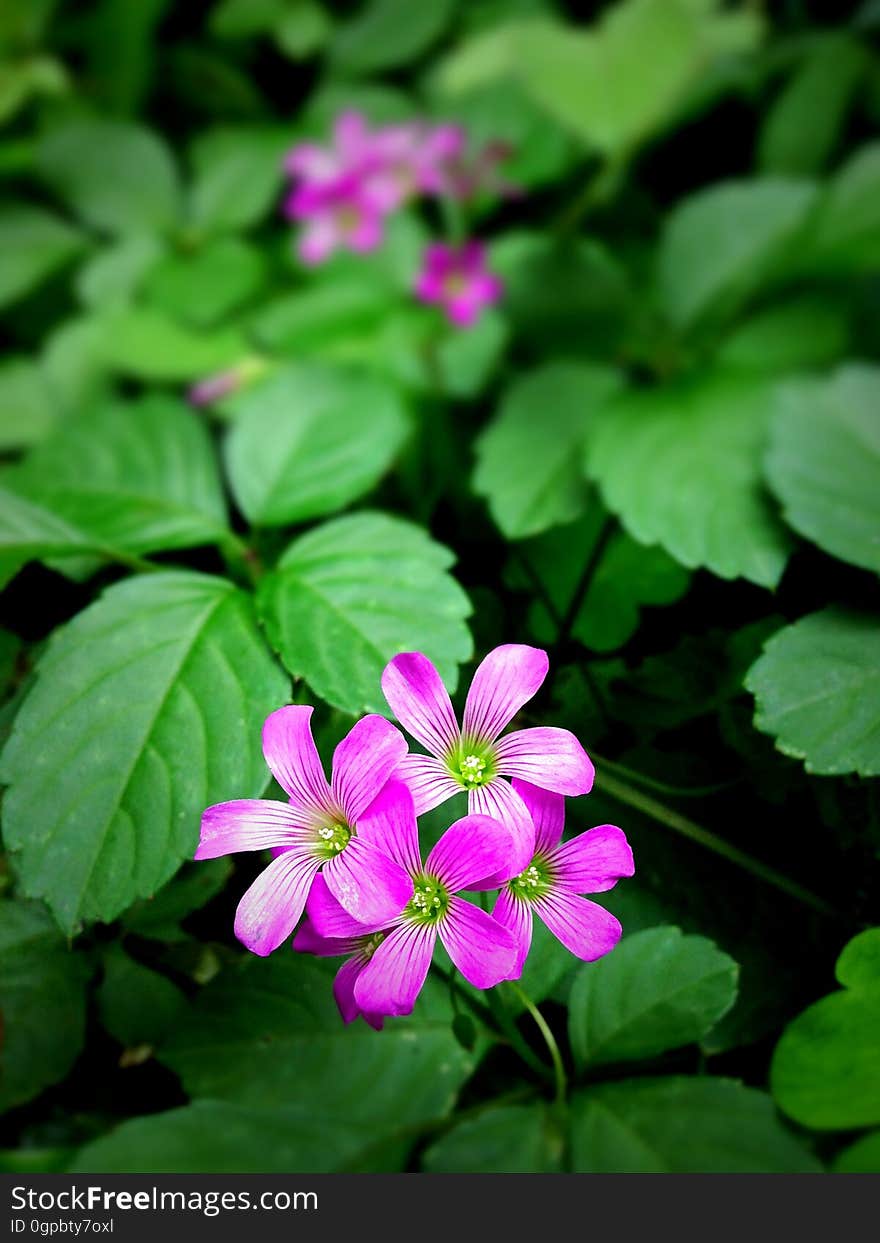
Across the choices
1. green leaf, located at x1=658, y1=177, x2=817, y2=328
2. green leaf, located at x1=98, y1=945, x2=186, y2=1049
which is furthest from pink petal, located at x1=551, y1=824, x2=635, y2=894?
green leaf, located at x1=658, y1=177, x2=817, y2=328

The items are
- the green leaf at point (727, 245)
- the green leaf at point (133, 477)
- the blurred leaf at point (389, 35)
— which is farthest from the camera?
the blurred leaf at point (389, 35)

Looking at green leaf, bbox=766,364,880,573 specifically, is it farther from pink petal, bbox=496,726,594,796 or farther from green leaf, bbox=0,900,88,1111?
green leaf, bbox=0,900,88,1111

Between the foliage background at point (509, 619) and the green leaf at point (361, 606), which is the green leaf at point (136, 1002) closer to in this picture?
the foliage background at point (509, 619)

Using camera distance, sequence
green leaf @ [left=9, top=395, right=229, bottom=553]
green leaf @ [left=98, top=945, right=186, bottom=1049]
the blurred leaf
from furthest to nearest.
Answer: the blurred leaf < green leaf @ [left=9, top=395, right=229, bottom=553] < green leaf @ [left=98, top=945, right=186, bottom=1049]

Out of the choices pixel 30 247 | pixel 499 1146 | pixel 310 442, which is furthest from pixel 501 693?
pixel 30 247

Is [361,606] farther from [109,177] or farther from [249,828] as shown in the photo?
[109,177]

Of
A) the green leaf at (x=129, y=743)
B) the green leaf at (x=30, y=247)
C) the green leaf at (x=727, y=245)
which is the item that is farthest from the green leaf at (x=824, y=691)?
the green leaf at (x=30, y=247)
